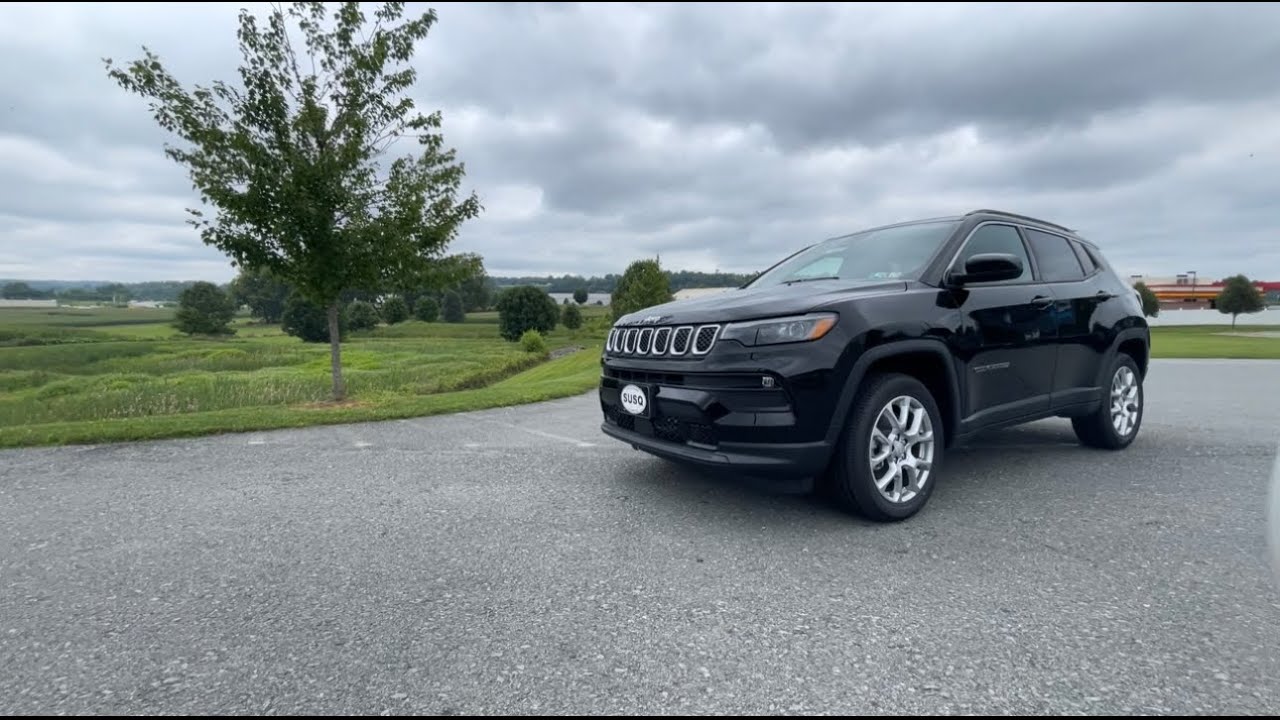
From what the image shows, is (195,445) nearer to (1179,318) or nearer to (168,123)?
(168,123)

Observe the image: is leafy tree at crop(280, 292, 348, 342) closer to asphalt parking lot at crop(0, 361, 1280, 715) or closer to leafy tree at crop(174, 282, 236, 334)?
leafy tree at crop(174, 282, 236, 334)

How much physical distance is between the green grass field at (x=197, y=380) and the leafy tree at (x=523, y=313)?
64.5ft

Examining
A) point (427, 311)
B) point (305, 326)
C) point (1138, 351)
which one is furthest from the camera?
point (427, 311)

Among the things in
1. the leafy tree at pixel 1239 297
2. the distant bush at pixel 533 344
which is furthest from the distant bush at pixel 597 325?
the leafy tree at pixel 1239 297

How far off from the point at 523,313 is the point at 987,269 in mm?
60297

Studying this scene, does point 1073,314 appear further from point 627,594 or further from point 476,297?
point 476,297

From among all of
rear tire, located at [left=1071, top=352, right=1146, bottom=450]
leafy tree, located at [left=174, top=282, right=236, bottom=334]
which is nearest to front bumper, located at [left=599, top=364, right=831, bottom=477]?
rear tire, located at [left=1071, top=352, right=1146, bottom=450]

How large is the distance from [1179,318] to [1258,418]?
59549 millimetres

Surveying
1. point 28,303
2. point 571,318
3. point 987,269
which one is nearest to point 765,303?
point 987,269

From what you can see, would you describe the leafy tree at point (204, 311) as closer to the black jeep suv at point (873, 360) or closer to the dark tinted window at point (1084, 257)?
the black jeep suv at point (873, 360)

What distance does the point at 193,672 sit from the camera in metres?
1.98

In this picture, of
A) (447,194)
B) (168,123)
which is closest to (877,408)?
(447,194)

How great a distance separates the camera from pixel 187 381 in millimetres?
19953

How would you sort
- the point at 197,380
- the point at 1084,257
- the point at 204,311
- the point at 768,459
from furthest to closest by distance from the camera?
the point at 204,311 → the point at 197,380 → the point at 1084,257 → the point at 768,459
